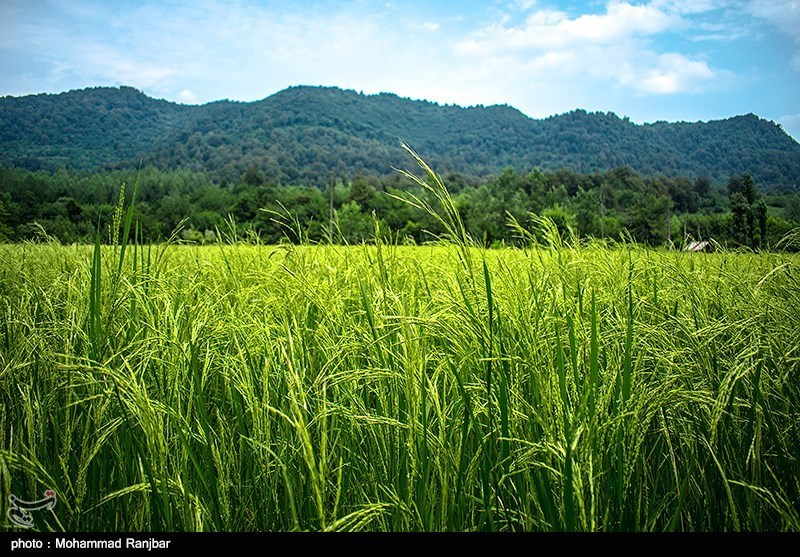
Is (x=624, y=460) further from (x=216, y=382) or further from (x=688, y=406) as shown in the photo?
(x=216, y=382)

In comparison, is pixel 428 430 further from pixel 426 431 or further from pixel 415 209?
pixel 415 209

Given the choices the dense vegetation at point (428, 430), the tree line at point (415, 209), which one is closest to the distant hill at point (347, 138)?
the dense vegetation at point (428, 430)

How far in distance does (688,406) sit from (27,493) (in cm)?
214

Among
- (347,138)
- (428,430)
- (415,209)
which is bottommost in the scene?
(428,430)

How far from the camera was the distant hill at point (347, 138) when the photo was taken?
1076 inches

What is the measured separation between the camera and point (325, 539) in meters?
1.08

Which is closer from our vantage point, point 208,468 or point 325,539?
point 325,539

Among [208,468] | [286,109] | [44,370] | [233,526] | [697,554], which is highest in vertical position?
[286,109]

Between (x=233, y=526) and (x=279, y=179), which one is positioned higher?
(x=279, y=179)

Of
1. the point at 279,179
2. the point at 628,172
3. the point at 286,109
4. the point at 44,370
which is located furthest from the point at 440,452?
the point at 286,109

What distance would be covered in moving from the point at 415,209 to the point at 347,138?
242ft

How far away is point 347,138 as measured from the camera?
4491 inches

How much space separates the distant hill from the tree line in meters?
2.03

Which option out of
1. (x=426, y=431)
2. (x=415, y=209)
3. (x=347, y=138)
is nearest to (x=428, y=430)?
(x=426, y=431)
